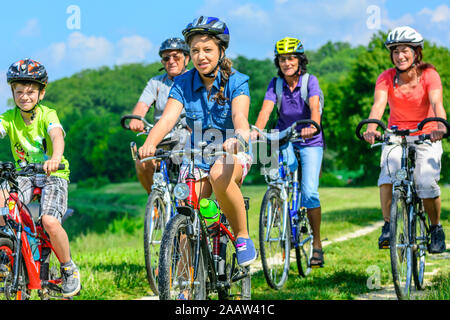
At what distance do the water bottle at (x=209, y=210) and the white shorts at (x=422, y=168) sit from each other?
1.93 meters

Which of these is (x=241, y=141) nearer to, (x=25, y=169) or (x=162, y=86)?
(x=25, y=169)

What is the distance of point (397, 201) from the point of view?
16.1 ft

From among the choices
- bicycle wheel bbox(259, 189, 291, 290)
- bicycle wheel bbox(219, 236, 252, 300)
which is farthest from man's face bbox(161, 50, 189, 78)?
bicycle wheel bbox(219, 236, 252, 300)

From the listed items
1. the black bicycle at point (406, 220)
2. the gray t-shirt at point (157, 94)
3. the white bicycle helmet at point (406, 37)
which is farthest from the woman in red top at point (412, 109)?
the gray t-shirt at point (157, 94)

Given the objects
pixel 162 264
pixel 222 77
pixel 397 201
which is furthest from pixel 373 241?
pixel 162 264

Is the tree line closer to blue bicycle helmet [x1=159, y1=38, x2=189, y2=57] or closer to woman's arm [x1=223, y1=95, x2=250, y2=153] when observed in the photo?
blue bicycle helmet [x1=159, y1=38, x2=189, y2=57]

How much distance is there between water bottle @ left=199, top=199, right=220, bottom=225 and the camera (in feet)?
13.4

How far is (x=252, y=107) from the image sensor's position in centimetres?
1725

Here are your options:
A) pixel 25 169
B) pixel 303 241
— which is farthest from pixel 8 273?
pixel 303 241

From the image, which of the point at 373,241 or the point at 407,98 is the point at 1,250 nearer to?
the point at 407,98

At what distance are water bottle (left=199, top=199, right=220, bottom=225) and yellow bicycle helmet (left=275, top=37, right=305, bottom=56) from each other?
2.65 metres

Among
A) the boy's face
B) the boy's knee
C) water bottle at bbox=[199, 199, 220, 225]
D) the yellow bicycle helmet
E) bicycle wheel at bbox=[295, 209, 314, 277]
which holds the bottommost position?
bicycle wheel at bbox=[295, 209, 314, 277]

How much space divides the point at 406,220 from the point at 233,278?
5.76 feet
